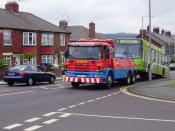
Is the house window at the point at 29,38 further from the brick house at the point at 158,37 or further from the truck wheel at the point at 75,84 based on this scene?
the brick house at the point at 158,37

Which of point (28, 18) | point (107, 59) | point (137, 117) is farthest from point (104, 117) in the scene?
point (28, 18)

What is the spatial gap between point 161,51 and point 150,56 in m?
7.12

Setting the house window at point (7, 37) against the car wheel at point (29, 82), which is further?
the house window at point (7, 37)

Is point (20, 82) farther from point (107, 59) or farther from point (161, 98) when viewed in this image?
point (161, 98)

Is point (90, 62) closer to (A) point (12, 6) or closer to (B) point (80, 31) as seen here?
(A) point (12, 6)

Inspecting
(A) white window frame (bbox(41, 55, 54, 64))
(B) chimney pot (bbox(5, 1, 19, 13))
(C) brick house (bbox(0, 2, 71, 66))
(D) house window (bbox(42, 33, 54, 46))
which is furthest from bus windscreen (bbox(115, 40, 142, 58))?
(B) chimney pot (bbox(5, 1, 19, 13))

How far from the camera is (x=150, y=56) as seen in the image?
1532 inches

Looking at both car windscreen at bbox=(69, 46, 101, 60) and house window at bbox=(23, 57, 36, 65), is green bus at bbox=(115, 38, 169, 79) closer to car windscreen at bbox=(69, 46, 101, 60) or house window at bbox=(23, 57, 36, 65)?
car windscreen at bbox=(69, 46, 101, 60)

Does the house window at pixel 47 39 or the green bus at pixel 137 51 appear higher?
the house window at pixel 47 39

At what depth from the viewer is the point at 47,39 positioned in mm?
58875

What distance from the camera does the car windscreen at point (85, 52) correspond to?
26594 mm

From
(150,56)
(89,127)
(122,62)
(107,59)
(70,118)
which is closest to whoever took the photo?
(89,127)

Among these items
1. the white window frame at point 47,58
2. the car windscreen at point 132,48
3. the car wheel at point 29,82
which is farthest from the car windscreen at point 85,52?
the white window frame at point 47,58

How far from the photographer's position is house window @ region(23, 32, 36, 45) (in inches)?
2148
